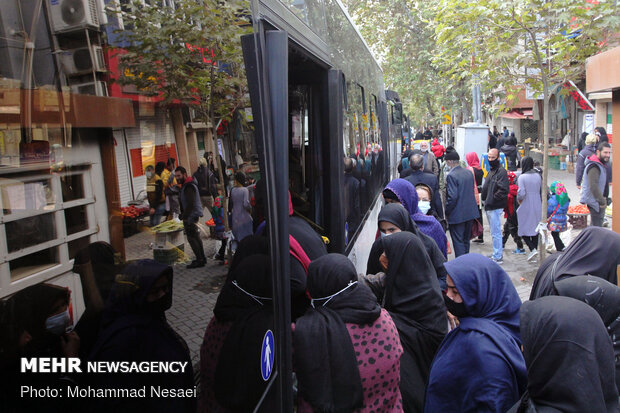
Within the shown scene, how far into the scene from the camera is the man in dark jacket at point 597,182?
7820 mm

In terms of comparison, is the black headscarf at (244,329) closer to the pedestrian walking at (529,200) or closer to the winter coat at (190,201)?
the winter coat at (190,201)

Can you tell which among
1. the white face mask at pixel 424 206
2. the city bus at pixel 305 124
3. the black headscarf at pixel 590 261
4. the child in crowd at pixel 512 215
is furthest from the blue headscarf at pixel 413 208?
the child in crowd at pixel 512 215

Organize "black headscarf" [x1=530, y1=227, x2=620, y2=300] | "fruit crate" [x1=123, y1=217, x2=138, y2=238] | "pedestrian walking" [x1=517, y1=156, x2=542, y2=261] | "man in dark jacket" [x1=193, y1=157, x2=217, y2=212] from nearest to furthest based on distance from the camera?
1. "fruit crate" [x1=123, y1=217, x2=138, y2=238]
2. "man in dark jacket" [x1=193, y1=157, x2=217, y2=212]
3. "black headscarf" [x1=530, y1=227, x2=620, y2=300]
4. "pedestrian walking" [x1=517, y1=156, x2=542, y2=261]

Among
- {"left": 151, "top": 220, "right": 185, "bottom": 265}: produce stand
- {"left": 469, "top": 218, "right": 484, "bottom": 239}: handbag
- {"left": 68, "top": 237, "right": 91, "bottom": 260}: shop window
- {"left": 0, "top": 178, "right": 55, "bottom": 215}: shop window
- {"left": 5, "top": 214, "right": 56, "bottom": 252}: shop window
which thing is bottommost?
{"left": 469, "top": 218, "right": 484, "bottom": 239}: handbag

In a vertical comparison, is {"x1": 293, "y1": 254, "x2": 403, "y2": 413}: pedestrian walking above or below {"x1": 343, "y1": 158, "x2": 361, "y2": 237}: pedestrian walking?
below

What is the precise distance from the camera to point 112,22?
1226 mm

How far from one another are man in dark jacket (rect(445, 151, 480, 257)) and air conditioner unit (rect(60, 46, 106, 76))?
672 centimetres

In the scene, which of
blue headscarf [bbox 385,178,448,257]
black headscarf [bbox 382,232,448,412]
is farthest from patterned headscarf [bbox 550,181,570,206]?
black headscarf [bbox 382,232,448,412]

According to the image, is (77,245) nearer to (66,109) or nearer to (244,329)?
(66,109)

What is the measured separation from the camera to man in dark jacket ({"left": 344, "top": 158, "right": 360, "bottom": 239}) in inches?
160

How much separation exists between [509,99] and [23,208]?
25.3 ft

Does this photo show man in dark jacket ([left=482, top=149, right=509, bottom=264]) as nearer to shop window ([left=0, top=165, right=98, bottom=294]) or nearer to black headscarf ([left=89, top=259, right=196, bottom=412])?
black headscarf ([left=89, top=259, right=196, bottom=412])

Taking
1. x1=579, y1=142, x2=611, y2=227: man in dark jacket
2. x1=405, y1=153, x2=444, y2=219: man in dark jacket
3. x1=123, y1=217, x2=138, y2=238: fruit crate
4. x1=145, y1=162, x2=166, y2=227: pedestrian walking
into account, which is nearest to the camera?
x1=123, y1=217, x2=138, y2=238: fruit crate

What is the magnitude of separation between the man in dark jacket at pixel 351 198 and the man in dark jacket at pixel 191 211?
2.31m
